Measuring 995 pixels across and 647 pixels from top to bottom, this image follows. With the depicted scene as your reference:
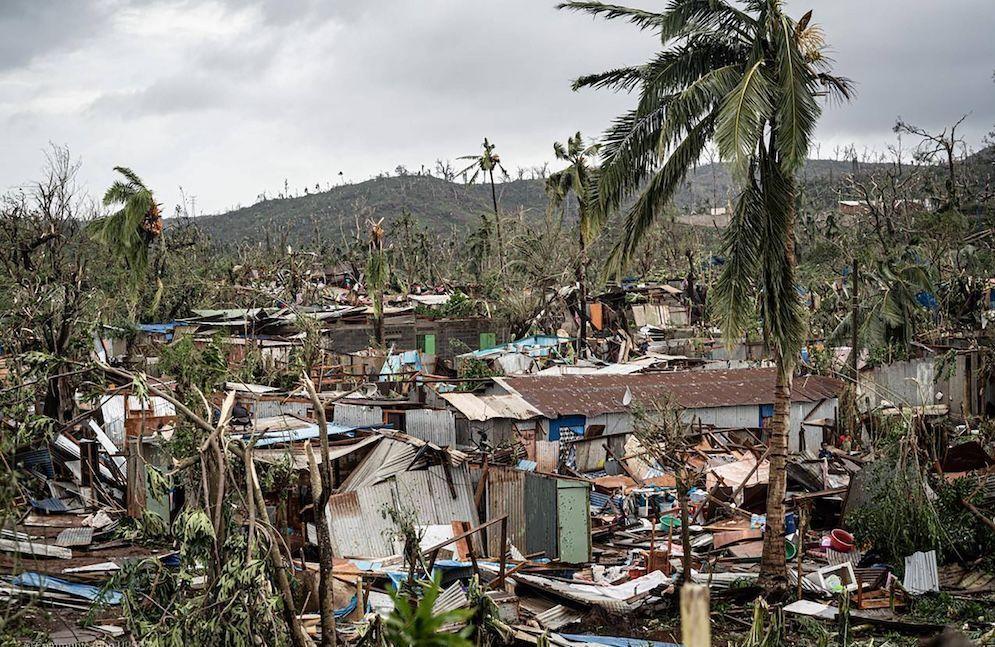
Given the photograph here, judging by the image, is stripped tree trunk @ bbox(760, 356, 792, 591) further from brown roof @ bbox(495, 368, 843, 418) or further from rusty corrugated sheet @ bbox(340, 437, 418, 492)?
brown roof @ bbox(495, 368, 843, 418)

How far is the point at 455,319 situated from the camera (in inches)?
1277

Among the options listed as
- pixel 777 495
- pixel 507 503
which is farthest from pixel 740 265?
pixel 507 503

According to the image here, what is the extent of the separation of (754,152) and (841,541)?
6345mm

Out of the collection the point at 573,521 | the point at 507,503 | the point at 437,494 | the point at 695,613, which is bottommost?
the point at 573,521

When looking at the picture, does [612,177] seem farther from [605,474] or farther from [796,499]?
[605,474]

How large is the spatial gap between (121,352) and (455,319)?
11.1 metres

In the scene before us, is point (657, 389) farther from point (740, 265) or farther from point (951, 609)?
point (951, 609)

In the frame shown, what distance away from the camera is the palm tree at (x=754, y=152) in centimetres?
1072

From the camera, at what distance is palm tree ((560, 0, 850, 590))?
1072 cm

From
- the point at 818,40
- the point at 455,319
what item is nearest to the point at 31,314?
the point at 818,40

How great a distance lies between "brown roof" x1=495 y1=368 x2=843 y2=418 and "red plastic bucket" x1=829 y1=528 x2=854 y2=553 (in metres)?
5.45

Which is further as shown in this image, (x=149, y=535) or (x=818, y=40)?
(x=818, y=40)

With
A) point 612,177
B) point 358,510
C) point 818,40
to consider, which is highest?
point 818,40

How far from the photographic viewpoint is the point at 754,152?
10.4 m
